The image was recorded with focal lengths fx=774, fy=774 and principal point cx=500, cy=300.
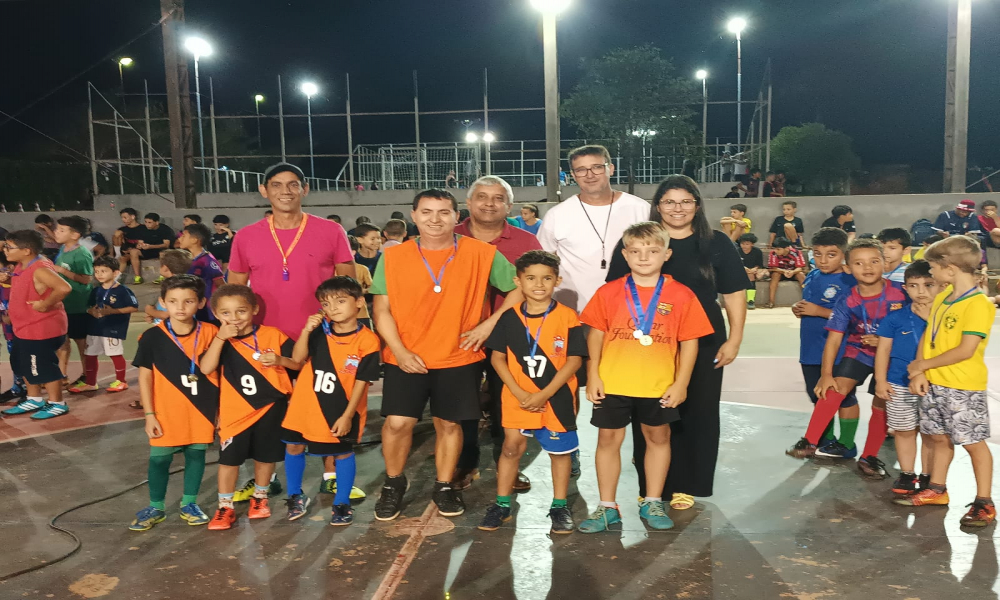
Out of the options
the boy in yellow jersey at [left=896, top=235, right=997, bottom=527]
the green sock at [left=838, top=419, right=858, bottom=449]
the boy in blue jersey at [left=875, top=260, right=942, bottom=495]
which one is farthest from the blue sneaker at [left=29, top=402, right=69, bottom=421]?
the boy in yellow jersey at [left=896, top=235, right=997, bottom=527]

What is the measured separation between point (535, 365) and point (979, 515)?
226 centimetres

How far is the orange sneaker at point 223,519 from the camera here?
12.9 feet

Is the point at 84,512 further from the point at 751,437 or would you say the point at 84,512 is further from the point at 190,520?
the point at 751,437

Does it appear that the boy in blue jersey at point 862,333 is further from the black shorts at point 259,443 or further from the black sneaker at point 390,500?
the black shorts at point 259,443

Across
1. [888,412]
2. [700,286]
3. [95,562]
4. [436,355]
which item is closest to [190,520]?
[95,562]

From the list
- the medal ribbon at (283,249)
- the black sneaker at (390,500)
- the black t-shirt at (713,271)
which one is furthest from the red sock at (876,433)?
the medal ribbon at (283,249)

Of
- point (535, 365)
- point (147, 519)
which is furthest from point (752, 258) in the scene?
point (147, 519)

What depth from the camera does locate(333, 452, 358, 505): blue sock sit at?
4.00m

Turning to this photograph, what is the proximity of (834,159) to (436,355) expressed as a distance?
26331mm

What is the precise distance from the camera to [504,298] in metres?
4.39

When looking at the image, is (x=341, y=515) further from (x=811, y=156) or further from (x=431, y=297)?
(x=811, y=156)

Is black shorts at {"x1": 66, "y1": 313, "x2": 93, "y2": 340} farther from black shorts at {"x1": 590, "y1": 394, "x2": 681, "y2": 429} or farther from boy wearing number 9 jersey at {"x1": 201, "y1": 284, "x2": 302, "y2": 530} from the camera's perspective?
black shorts at {"x1": 590, "y1": 394, "x2": 681, "y2": 429}

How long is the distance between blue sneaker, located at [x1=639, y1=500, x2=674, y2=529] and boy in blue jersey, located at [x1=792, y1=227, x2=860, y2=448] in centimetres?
170

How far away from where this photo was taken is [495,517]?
3900mm
